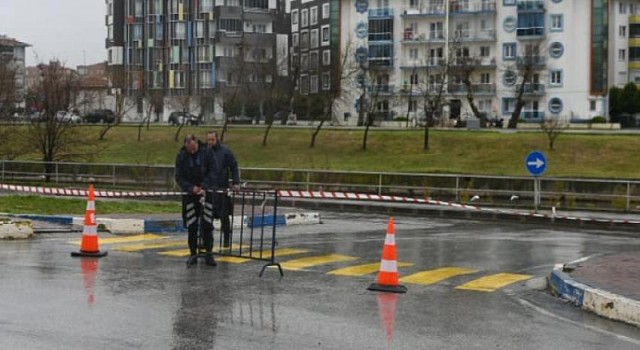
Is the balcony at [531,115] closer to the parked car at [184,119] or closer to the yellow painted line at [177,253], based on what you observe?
the parked car at [184,119]

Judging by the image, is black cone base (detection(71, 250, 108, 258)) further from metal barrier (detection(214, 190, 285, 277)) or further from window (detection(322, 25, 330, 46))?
window (detection(322, 25, 330, 46))

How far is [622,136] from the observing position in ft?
185

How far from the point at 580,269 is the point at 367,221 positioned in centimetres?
1188

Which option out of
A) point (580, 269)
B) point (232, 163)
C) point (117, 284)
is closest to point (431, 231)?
point (232, 163)

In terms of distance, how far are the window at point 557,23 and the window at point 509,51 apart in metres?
4.40

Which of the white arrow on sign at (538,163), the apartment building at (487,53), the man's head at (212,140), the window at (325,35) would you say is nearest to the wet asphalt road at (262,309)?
the man's head at (212,140)

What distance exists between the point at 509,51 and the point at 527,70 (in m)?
11.9

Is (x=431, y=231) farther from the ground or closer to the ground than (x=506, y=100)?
closer to the ground

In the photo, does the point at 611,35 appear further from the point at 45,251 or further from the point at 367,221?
the point at 45,251

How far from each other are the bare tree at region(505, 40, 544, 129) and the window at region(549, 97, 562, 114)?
1826 millimetres

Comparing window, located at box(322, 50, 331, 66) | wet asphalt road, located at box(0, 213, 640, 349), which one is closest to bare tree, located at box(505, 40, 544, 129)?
window, located at box(322, 50, 331, 66)

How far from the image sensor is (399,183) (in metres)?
37.3

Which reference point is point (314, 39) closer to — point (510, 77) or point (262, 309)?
point (510, 77)

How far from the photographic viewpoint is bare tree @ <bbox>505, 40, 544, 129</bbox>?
84.4 m
